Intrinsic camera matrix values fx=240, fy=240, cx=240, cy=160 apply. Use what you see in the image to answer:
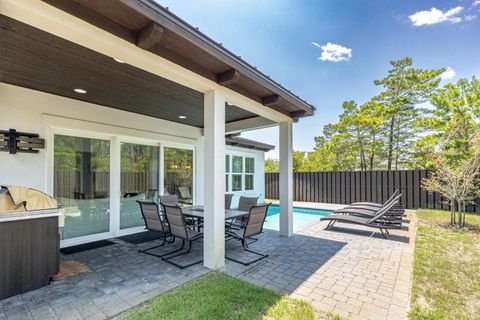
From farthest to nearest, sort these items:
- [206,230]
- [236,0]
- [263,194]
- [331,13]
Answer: [263,194]
[331,13]
[236,0]
[206,230]

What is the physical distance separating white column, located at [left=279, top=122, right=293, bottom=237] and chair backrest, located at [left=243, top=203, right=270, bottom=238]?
1.45 metres

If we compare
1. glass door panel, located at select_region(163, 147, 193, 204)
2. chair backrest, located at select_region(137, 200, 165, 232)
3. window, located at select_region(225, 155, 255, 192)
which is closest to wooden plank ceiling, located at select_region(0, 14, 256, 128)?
glass door panel, located at select_region(163, 147, 193, 204)

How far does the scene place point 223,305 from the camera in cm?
284

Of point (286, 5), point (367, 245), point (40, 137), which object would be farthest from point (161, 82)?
point (367, 245)

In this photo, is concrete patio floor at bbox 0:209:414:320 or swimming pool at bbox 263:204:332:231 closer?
concrete patio floor at bbox 0:209:414:320

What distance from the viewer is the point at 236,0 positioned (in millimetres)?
5992

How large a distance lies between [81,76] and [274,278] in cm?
467

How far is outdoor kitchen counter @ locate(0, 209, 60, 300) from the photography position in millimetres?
3057

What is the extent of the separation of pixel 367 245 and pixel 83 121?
713cm

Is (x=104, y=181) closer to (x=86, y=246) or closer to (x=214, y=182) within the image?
(x=86, y=246)

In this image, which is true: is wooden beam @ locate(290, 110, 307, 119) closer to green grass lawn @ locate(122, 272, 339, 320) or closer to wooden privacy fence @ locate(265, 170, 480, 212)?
green grass lawn @ locate(122, 272, 339, 320)

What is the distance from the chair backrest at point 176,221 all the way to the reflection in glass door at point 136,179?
2513mm

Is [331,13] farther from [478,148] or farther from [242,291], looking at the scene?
[242,291]

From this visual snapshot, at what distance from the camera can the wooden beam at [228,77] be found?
385 cm
